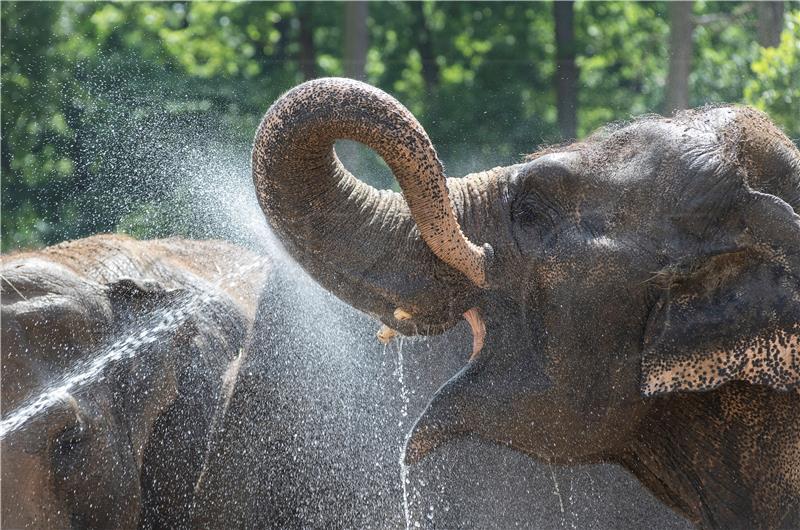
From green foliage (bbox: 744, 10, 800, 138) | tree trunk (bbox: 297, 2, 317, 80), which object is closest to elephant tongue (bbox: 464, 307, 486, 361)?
green foliage (bbox: 744, 10, 800, 138)

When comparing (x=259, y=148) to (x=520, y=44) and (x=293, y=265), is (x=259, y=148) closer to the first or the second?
(x=293, y=265)

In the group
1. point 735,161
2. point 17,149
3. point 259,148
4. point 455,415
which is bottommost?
point 17,149

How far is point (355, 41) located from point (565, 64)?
16.1ft

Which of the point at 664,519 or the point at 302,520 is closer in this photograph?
the point at 664,519

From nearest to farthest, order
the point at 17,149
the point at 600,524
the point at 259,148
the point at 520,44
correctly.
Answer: the point at 259,148
the point at 600,524
the point at 17,149
the point at 520,44

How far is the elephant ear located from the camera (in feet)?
11.6

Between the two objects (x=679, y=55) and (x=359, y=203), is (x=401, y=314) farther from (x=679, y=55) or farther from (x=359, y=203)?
(x=679, y=55)

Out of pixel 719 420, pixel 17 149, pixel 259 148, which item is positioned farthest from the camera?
pixel 17 149

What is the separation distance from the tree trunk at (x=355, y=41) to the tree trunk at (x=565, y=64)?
286 cm

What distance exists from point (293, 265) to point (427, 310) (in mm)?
1449

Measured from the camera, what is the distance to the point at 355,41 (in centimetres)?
1331

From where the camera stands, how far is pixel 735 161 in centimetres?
370

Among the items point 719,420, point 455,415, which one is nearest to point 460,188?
point 455,415

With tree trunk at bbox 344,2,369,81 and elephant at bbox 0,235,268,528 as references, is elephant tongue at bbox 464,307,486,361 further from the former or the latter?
tree trunk at bbox 344,2,369,81
